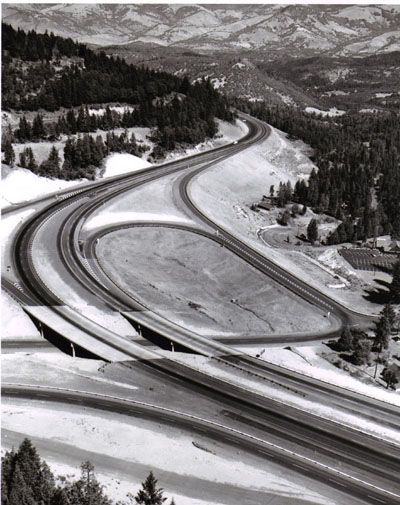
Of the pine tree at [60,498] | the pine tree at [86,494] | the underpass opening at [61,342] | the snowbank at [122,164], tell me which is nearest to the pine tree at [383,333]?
the underpass opening at [61,342]

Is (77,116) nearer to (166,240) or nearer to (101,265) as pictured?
(166,240)

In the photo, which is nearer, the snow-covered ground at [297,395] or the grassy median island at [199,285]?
the snow-covered ground at [297,395]

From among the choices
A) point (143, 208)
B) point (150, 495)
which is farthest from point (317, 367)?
point (143, 208)

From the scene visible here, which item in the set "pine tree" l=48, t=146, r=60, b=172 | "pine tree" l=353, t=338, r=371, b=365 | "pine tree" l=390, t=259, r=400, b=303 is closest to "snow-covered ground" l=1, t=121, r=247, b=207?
"pine tree" l=48, t=146, r=60, b=172

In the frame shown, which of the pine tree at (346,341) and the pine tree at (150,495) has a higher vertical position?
the pine tree at (150,495)

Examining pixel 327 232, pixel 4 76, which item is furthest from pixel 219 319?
pixel 4 76

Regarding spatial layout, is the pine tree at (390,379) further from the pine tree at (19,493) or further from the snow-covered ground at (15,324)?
the snow-covered ground at (15,324)
